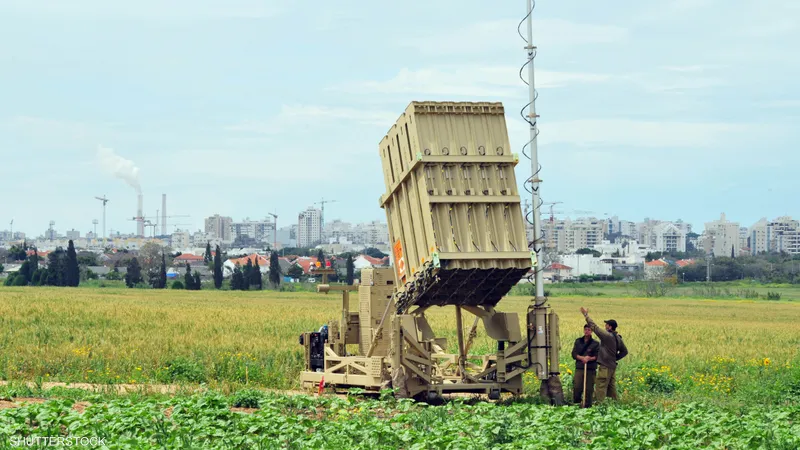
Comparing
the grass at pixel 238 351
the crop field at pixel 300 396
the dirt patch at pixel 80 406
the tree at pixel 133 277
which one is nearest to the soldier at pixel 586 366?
the crop field at pixel 300 396

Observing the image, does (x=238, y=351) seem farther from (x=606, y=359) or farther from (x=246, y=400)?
(x=606, y=359)

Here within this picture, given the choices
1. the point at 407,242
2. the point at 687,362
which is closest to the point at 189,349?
the point at 407,242

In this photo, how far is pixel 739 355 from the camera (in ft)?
101

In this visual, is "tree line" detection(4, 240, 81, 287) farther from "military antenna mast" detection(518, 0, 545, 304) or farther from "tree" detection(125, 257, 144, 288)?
"military antenna mast" detection(518, 0, 545, 304)

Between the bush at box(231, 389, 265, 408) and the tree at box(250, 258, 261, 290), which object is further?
the tree at box(250, 258, 261, 290)

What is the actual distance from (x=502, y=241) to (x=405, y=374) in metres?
2.94

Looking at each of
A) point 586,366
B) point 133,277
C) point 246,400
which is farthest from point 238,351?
point 133,277

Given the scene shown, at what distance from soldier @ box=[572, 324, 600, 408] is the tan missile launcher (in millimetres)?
424

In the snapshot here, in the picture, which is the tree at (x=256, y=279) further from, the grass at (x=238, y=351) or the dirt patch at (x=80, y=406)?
the dirt patch at (x=80, y=406)

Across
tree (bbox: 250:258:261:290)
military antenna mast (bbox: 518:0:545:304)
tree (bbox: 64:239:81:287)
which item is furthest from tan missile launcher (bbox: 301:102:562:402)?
tree (bbox: 64:239:81:287)

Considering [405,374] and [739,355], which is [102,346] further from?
[739,355]

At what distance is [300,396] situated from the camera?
17.6m

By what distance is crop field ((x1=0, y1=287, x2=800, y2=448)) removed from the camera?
13.7m

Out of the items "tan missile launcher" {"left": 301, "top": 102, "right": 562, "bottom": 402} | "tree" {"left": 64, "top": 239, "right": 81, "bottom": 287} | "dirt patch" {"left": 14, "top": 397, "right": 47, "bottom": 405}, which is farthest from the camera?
"tree" {"left": 64, "top": 239, "right": 81, "bottom": 287}
